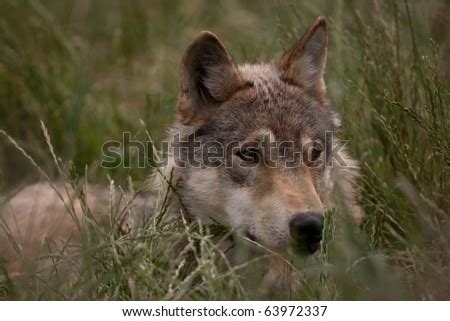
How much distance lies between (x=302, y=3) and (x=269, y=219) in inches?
127

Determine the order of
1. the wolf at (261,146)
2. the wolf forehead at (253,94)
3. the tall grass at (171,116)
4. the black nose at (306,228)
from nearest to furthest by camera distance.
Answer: the tall grass at (171,116)
the black nose at (306,228)
the wolf at (261,146)
the wolf forehead at (253,94)

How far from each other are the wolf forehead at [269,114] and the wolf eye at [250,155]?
0.07m

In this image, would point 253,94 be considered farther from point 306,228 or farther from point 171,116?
point 171,116

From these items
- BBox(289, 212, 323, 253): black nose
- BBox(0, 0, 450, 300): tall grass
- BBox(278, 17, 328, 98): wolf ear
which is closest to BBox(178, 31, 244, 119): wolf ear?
BBox(278, 17, 328, 98): wolf ear

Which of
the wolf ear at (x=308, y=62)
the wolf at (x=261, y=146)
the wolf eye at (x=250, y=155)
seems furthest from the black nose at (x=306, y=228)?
the wolf ear at (x=308, y=62)

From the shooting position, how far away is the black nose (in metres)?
4.32

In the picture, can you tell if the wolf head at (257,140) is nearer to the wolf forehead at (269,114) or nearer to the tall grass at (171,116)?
the wolf forehead at (269,114)

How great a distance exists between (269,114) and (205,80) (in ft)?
1.43

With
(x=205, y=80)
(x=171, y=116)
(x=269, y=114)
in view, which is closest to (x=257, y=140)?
(x=269, y=114)

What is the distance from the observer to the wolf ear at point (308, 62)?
5.23m

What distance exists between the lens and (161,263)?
4207 mm

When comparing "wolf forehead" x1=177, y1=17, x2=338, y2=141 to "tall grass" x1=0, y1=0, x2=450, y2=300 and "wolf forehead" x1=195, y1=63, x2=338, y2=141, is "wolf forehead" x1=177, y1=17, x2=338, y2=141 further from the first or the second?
"tall grass" x1=0, y1=0, x2=450, y2=300

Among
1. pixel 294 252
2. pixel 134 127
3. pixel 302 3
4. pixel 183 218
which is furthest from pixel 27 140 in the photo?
pixel 294 252

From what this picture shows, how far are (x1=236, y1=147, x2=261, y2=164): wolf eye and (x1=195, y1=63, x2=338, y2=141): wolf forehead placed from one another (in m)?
0.07
